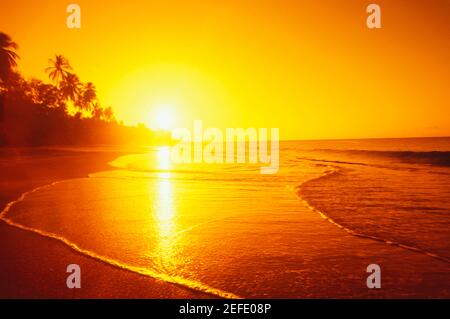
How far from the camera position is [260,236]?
5305mm

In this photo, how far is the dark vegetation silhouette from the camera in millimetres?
37281

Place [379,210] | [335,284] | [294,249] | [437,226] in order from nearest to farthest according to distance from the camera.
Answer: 1. [335,284]
2. [294,249]
3. [437,226]
4. [379,210]

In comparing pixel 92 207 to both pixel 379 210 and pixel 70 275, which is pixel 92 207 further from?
pixel 379 210

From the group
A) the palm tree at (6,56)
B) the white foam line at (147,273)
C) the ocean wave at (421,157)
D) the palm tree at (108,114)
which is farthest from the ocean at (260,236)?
the palm tree at (108,114)

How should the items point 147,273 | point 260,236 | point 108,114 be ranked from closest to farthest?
point 147,273, point 260,236, point 108,114

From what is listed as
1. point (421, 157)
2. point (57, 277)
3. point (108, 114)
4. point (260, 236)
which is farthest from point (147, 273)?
point (108, 114)

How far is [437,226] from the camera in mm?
5762

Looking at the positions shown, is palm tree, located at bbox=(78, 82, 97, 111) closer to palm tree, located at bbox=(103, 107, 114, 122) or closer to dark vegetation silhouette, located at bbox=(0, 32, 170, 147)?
dark vegetation silhouette, located at bbox=(0, 32, 170, 147)

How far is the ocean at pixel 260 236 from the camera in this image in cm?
363

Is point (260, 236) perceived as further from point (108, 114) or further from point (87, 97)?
point (108, 114)

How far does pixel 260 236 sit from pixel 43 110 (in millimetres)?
51127
